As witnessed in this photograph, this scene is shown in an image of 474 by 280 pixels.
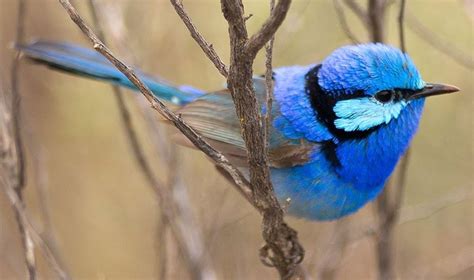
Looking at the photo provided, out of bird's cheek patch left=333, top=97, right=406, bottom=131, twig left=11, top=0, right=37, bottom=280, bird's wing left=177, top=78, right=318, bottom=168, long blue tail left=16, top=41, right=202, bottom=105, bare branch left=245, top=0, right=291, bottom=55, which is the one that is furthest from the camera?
long blue tail left=16, top=41, right=202, bottom=105

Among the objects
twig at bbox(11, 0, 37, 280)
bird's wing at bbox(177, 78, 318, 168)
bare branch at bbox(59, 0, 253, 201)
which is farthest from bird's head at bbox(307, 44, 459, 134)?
twig at bbox(11, 0, 37, 280)

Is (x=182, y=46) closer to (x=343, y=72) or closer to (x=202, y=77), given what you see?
(x=202, y=77)

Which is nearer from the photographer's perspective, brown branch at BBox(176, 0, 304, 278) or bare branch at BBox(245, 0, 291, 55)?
bare branch at BBox(245, 0, 291, 55)

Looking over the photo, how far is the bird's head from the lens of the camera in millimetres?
2760

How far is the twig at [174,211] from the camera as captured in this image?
303 centimetres

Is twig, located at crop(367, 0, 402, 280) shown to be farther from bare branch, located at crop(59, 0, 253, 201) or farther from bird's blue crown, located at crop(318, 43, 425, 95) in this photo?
bare branch, located at crop(59, 0, 253, 201)

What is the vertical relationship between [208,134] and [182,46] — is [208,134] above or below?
below

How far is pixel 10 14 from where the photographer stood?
5469 mm

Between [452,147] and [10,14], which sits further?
[10,14]

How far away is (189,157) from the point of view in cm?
489

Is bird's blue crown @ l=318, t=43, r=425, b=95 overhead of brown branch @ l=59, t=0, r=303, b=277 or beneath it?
overhead

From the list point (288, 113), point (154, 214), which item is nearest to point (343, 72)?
point (288, 113)

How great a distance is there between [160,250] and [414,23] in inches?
80.4

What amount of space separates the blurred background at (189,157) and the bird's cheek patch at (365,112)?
3.72 feet
